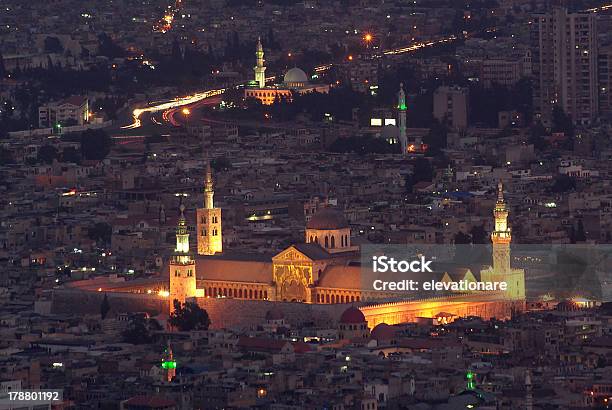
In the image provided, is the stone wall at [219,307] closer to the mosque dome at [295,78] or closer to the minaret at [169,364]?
the minaret at [169,364]

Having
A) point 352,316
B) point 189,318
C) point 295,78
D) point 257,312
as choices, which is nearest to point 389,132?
point 295,78

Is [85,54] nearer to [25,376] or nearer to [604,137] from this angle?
[604,137]

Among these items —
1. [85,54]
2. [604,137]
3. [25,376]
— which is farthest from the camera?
[85,54]

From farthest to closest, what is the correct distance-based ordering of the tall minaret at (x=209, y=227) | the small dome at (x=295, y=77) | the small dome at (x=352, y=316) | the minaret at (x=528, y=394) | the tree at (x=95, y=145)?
A: the small dome at (x=295, y=77) < the tree at (x=95, y=145) < the tall minaret at (x=209, y=227) < the small dome at (x=352, y=316) < the minaret at (x=528, y=394)

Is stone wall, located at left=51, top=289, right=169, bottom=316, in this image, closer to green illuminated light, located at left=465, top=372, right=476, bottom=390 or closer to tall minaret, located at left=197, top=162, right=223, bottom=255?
tall minaret, located at left=197, top=162, right=223, bottom=255

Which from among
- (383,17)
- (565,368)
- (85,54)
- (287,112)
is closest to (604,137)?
(287,112)

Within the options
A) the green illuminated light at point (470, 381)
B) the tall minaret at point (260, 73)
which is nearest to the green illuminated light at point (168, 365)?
the green illuminated light at point (470, 381)
